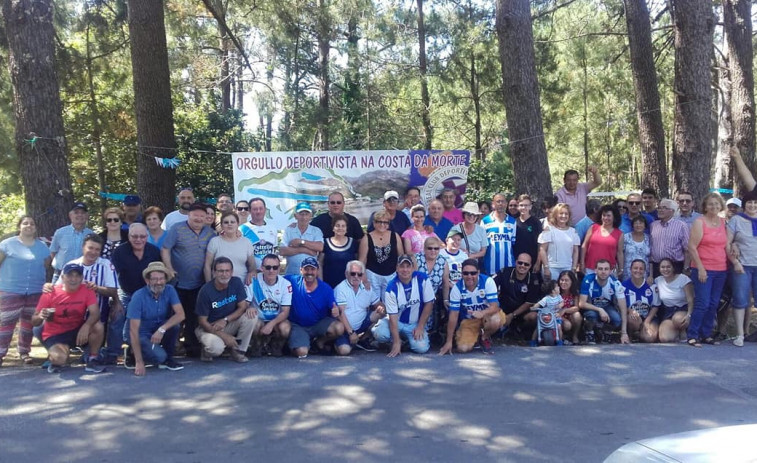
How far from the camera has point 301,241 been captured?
25.1 feet

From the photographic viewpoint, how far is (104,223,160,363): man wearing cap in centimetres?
675

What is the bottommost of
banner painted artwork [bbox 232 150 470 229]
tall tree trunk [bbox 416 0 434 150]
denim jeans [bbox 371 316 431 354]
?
denim jeans [bbox 371 316 431 354]

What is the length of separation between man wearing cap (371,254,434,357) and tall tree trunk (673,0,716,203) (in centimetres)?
556

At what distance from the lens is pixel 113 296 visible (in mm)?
6887

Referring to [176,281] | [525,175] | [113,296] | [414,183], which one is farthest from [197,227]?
[525,175]

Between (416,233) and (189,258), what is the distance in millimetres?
2748

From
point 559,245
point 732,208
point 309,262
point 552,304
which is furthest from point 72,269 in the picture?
point 732,208

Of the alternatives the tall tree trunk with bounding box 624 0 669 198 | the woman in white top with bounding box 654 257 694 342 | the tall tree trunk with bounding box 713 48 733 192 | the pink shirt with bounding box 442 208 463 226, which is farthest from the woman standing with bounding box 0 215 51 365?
the tall tree trunk with bounding box 713 48 733 192

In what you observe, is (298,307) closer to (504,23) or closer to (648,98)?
(504,23)

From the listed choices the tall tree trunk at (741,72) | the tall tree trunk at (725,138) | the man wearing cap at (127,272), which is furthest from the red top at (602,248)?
the tall tree trunk at (725,138)

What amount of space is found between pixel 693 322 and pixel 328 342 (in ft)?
14.5

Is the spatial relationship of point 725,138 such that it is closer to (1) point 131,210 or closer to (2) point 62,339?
(1) point 131,210

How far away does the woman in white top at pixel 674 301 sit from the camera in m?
7.90

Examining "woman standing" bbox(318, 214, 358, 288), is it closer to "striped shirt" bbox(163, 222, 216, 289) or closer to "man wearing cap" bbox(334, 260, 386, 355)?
"man wearing cap" bbox(334, 260, 386, 355)
